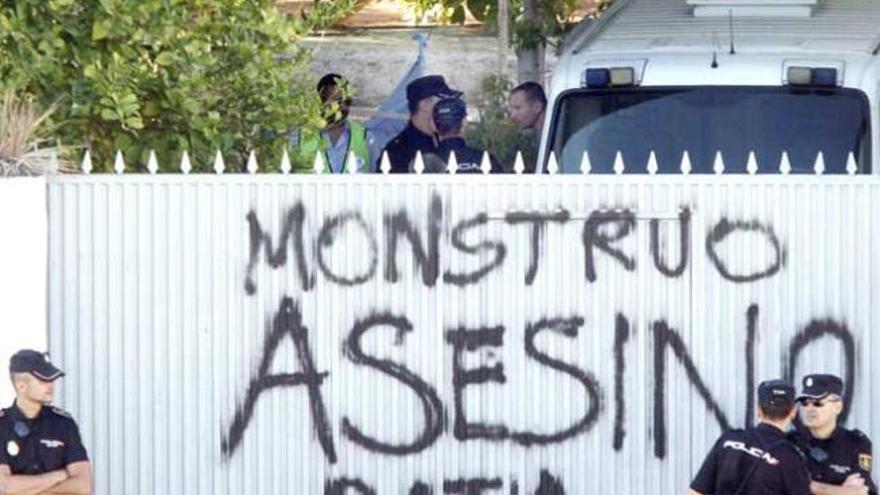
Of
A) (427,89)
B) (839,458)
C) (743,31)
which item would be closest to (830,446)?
(839,458)

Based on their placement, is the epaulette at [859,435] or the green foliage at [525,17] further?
the green foliage at [525,17]

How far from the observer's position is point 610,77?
10.8m

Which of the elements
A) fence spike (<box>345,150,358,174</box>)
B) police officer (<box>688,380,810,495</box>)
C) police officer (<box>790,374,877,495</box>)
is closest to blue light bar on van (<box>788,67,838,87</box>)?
fence spike (<box>345,150,358,174</box>)

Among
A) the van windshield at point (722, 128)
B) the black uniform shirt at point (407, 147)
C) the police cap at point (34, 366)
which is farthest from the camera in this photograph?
the black uniform shirt at point (407, 147)

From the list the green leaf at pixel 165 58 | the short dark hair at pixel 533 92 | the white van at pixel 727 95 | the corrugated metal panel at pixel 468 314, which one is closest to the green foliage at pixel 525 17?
the short dark hair at pixel 533 92

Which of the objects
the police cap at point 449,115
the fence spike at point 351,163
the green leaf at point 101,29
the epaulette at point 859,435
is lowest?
the epaulette at point 859,435

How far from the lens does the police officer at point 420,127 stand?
11.4m

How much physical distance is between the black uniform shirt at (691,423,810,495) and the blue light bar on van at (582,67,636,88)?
2825mm

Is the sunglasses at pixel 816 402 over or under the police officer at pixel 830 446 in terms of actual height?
over

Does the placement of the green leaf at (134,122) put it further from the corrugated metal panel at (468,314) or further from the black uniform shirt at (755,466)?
the black uniform shirt at (755,466)

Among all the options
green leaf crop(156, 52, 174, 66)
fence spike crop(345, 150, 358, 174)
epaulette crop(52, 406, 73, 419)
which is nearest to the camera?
epaulette crop(52, 406, 73, 419)

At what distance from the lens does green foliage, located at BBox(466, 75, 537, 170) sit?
1260cm

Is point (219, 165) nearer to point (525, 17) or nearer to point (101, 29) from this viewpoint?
point (101, 29)

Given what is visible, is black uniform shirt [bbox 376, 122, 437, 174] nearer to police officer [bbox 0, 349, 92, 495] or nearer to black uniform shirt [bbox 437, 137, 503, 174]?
black uniform shirt [bbox 437, 137, 503, 174]
